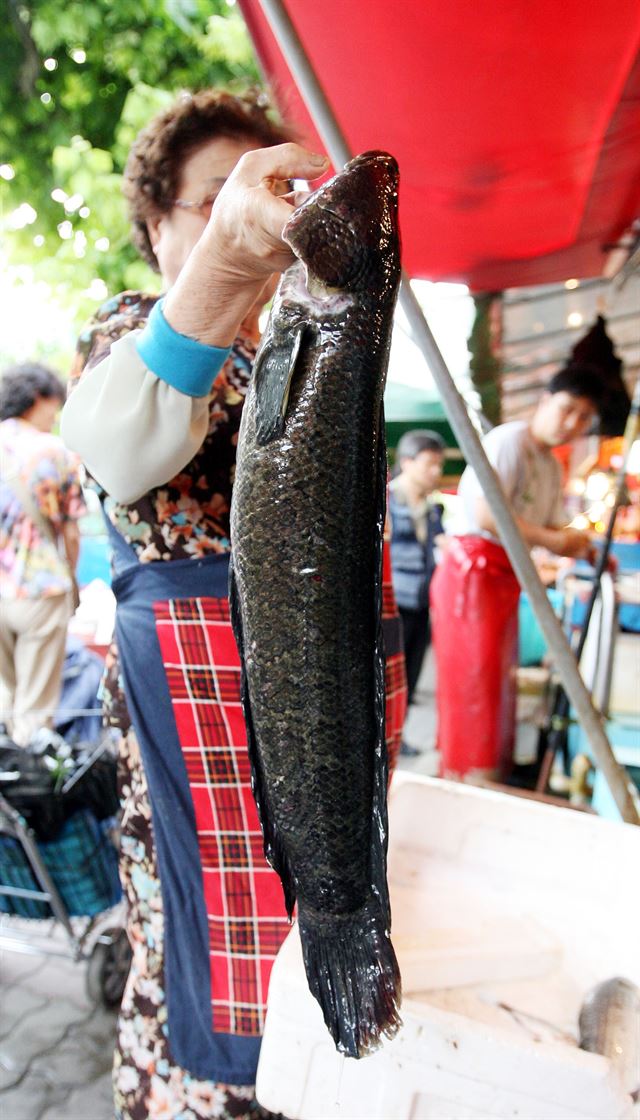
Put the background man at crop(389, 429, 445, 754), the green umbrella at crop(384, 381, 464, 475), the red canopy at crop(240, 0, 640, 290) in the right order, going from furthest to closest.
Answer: the green umbrella at crop(384, 381, 464, 475) < the background man at crop(389, 429, 445, 754) < the red canopy at crop(240, 0, 640, 290)

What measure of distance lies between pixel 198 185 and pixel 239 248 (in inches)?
25.3

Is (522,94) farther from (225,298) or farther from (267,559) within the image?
(267,559)

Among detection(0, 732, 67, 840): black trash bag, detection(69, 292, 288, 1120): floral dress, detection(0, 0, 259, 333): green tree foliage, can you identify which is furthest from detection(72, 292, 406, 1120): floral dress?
detection(0, 0, 259, 333): green tree foliage

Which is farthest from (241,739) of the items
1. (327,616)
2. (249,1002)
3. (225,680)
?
(327,616)

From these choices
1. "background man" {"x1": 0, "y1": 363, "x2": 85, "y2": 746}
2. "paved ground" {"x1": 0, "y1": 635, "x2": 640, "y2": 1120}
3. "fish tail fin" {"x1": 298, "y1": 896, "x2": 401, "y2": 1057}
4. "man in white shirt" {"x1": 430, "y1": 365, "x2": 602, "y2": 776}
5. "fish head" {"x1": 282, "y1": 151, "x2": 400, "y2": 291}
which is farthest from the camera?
"man in white shirt" {"x1": 430, "y1": 365, "x2": 602, "y2": 776}

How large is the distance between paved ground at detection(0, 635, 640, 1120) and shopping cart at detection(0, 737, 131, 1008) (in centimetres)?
16

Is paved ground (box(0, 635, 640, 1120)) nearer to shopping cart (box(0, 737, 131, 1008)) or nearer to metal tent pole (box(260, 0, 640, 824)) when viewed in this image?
shopping cart (box(0, 737, 131, 1008))

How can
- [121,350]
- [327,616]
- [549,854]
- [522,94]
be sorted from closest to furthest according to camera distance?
[327,616] → [121,350] → [549,854] → [522,94]

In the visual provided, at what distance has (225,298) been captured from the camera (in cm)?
100

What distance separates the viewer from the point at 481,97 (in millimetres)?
2059

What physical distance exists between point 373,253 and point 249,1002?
4.65 ft

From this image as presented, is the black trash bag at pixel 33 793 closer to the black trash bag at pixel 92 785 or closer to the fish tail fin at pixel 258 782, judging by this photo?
the black trash bag at pixel 92 785

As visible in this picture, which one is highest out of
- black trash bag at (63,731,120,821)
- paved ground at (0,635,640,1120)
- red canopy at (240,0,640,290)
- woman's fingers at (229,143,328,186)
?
red canopy at (240,0,640,290)

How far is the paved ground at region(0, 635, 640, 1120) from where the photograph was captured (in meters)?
2.82
